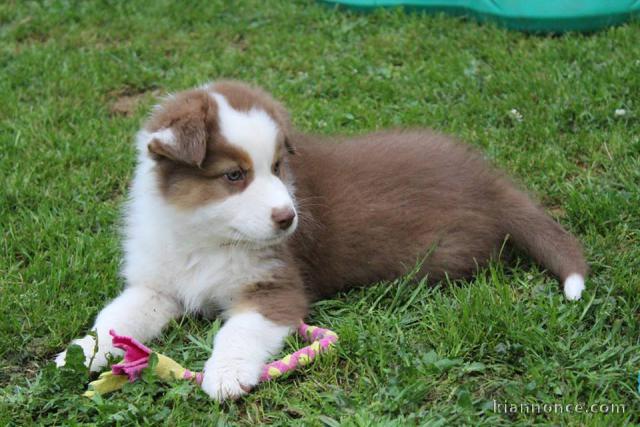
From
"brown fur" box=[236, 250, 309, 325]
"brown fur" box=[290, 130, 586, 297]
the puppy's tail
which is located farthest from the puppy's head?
the puppy's tail

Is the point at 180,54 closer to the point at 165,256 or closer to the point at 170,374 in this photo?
the point at 165,256

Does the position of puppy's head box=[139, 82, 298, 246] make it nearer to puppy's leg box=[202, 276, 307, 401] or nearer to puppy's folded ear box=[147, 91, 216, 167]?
puppy's folded ear box=[147, 91, 216, 167]

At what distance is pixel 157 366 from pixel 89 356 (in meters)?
0.35

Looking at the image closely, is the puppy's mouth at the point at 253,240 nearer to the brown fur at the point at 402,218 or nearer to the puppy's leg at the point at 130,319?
the brown fur at the point at 402,218

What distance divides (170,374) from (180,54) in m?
4.56

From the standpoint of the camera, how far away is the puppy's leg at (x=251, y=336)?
366cm

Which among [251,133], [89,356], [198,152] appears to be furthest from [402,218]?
[89,356]

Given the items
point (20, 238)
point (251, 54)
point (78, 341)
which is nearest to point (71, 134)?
point (20, 238)

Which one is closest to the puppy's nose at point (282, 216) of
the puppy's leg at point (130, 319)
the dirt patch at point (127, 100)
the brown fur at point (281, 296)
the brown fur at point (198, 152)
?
the brown fur at point (198, 152)

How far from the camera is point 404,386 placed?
3572 millimetres

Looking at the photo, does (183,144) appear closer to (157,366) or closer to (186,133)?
(186,133)

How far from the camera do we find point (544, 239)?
450 centimetres

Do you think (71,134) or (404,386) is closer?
(404,386)

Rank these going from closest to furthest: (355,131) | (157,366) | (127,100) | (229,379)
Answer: (229,379), (157,366), (355,131), (127,100)
